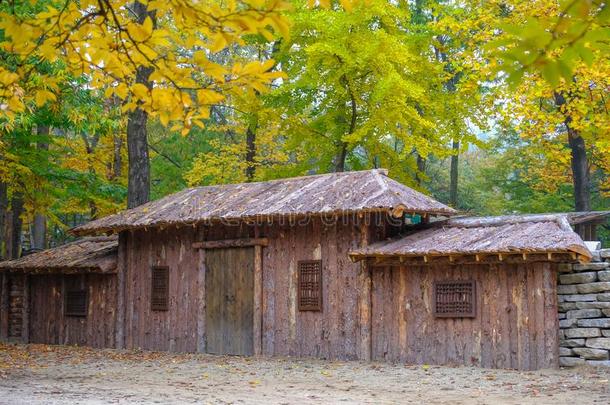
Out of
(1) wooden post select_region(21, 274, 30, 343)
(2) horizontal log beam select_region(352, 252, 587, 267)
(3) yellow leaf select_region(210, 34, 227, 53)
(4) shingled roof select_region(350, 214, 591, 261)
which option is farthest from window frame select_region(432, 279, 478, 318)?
(1) wooden post select_region(21, 274, 30, 343)

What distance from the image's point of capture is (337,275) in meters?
14.7

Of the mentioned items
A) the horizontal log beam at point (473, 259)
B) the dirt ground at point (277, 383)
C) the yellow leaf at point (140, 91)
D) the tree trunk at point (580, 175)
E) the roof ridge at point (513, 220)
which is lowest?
the dirt ground at point (277, 383)

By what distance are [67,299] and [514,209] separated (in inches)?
622

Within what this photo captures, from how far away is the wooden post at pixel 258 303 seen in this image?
1552cm

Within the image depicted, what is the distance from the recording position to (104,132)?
1653 centimetres

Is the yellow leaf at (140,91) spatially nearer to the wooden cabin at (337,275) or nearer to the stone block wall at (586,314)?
the wooden cabin at (337,275)

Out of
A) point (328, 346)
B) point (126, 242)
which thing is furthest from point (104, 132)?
point (328, 346)

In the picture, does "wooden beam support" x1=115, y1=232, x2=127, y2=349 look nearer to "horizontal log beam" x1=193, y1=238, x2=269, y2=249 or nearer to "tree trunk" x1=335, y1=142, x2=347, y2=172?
"horizontal log beam" x1=193, y1=238, x2=269, y2=249

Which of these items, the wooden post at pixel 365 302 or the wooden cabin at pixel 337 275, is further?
the wooden post at pixel 365 302

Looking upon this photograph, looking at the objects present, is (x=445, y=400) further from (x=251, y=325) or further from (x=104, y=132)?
(x=104, y=132)

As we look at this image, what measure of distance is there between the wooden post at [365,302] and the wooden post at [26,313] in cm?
1000

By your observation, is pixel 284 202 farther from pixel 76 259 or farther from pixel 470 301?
pixel 76 259

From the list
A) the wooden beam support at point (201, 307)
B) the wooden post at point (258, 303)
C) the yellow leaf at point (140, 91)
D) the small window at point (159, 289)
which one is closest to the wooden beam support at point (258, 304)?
the wooden post at point (258, 303)

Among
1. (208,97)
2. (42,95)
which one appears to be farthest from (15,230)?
(208,97)
